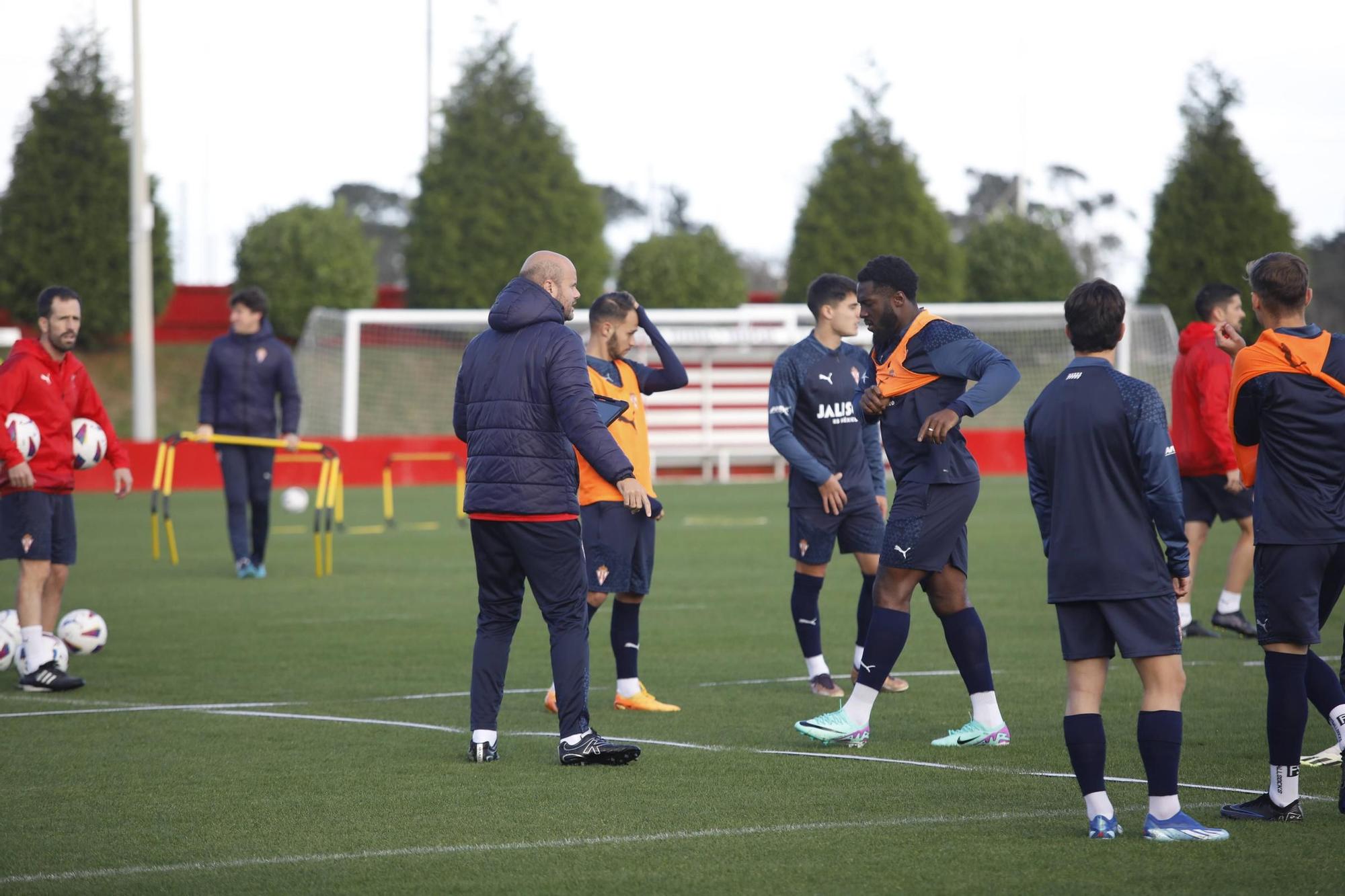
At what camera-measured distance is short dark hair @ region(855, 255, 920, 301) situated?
703 cm

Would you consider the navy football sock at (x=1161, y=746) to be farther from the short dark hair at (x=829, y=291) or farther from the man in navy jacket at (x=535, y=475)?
the short dark hair at (x=829, y=291)

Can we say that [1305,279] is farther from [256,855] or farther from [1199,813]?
[256,855]

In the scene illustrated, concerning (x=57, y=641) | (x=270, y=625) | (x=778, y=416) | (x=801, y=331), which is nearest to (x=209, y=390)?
(x=270, y=625)

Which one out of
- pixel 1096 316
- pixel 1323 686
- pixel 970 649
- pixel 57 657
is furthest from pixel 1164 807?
pixel 57 657

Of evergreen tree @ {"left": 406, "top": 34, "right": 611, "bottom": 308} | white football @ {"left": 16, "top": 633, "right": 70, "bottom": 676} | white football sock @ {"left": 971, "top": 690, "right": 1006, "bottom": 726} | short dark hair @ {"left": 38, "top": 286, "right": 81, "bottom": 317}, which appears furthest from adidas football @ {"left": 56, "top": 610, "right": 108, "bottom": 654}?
evergreen tree @ {"left": 406, "top": 34, "right": 611, "bottom": 308}

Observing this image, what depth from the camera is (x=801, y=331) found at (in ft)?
112

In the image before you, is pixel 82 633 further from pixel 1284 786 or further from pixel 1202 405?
pixel 1202 405

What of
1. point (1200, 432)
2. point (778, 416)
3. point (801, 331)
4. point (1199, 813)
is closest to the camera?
point (1199, 813)

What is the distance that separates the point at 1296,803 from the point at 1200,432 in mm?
5474

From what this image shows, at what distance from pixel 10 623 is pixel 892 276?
5.66 meters

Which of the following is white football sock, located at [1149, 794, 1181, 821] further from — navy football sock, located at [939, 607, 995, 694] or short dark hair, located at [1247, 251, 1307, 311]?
navy football sock, located at [939, 607, 995, 694]

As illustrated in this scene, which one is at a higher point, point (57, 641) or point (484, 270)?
point (484, 270)

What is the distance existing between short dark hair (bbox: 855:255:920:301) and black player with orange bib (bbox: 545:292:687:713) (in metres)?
1.48

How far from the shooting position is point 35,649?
29.0 ft
